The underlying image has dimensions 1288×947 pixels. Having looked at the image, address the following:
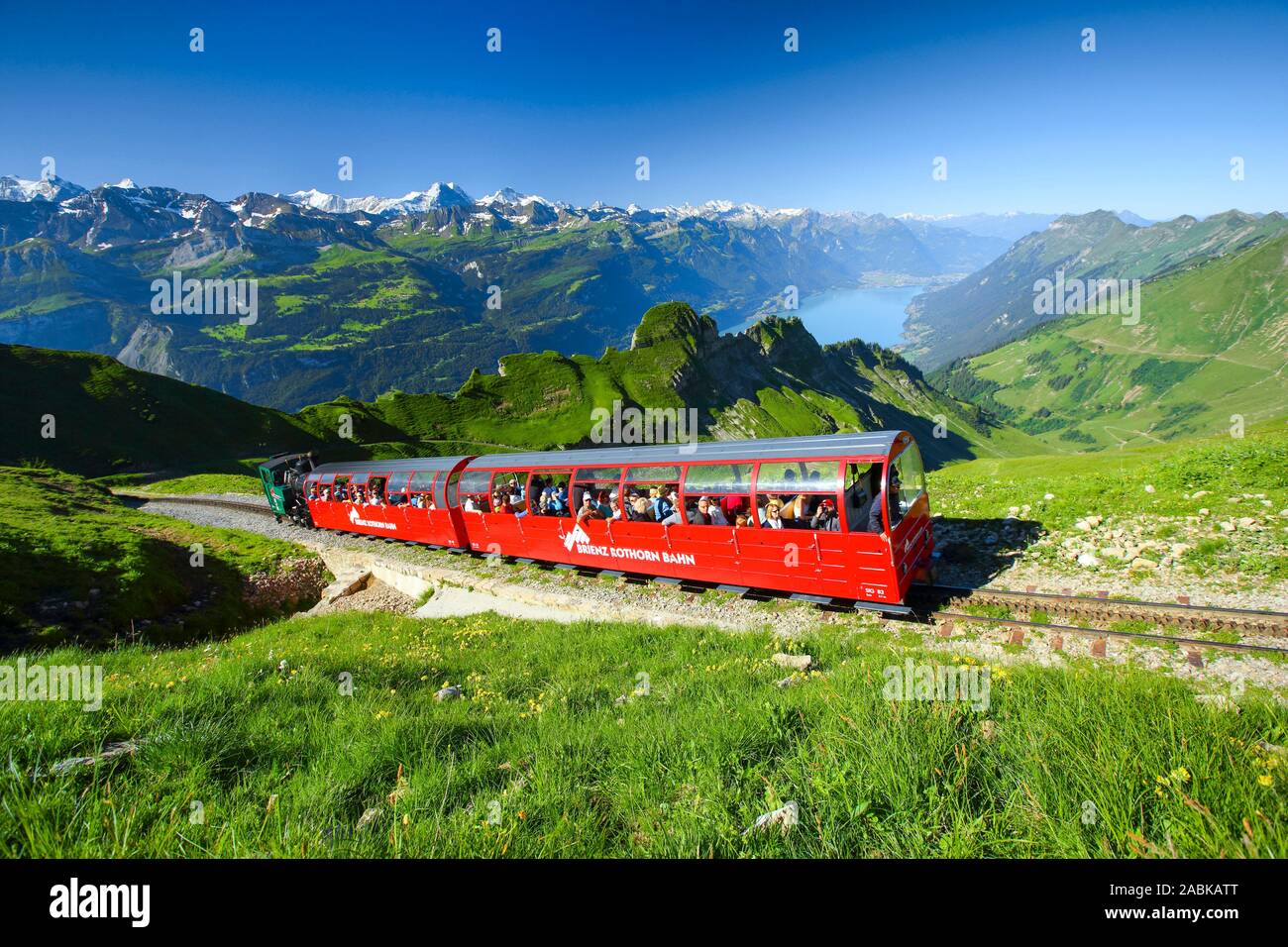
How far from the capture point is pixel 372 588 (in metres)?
23.5

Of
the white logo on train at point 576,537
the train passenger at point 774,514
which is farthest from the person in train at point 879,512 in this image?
the white logo on train at point 576,537

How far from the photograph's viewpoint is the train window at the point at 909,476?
41.9 ft

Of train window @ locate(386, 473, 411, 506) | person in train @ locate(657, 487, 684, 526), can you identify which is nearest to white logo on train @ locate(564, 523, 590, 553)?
person in train @ locate(657, 487, 684, 526)

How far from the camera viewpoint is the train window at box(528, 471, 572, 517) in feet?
58.4

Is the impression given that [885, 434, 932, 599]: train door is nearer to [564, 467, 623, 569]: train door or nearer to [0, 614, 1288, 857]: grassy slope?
[0, 614, 1288, 857]: grassy slope

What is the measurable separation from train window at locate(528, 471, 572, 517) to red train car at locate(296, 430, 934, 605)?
0.16 ft

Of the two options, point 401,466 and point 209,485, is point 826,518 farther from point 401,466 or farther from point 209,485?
point 209,485

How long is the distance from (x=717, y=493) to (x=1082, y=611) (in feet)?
26.4

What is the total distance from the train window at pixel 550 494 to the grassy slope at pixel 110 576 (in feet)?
38.2

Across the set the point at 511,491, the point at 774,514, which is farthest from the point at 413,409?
the point at 774,514

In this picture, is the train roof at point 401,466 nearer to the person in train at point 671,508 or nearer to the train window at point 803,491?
the person in train at point 671,508
